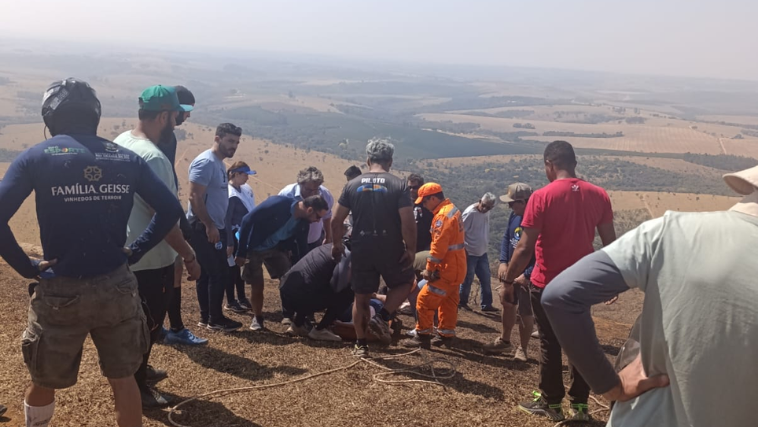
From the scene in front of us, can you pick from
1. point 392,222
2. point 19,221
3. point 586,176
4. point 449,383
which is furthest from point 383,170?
point 586,176

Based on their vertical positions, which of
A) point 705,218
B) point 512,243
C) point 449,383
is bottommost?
point 449,383

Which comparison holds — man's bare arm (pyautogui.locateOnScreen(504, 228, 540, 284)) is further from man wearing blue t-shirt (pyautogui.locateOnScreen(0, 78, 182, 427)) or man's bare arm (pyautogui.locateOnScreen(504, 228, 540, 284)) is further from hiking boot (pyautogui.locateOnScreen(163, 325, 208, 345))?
hiking boot (pyautogui.locateOnScreen(163, 325, 208, 345))

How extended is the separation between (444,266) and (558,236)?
5.73 feet

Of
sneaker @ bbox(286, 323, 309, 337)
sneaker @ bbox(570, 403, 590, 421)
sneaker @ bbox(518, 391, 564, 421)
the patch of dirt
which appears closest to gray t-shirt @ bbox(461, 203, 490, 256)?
the patch of dirt

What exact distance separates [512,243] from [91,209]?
16.5ft

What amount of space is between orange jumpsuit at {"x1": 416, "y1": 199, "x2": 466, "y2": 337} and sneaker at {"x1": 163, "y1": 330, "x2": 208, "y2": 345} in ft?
7.04

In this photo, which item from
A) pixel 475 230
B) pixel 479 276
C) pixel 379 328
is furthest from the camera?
pixel 479 276

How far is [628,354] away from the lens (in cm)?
197

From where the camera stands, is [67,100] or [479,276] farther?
[479,276]

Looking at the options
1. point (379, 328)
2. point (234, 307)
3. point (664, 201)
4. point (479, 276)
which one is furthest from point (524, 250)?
point (664, 201)

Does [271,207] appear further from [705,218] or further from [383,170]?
[705,218]

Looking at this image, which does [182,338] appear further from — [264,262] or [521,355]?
[521,355]

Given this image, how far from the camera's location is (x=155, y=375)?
4301 millimetres

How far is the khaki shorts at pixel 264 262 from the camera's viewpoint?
5895 millimetres
